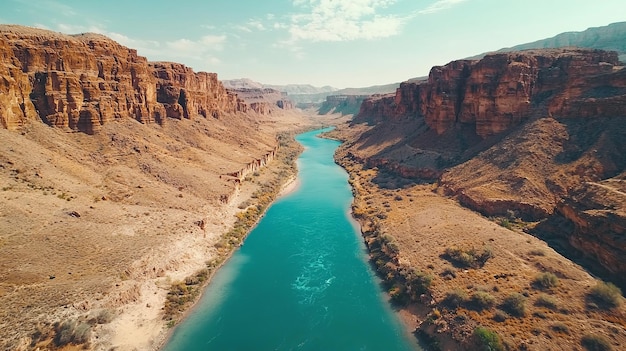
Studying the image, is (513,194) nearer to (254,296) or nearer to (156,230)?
(254,296)

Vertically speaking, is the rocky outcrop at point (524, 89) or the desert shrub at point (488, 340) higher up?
the rocky outcrop at point (524, 89)

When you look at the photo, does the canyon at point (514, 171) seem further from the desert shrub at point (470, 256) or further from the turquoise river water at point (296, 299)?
the turquoise river water at point (296, 299)

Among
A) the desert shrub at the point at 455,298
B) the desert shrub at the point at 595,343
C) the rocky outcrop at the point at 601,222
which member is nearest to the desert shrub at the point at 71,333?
the desert shrub at the point at 455,298

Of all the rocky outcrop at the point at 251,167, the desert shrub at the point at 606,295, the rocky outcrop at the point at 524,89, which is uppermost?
the rocky outcrop at the point at 524,89

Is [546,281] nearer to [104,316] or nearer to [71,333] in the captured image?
[104,316]

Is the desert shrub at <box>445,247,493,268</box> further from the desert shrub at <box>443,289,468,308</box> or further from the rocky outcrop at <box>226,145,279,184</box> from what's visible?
the rocky outcrop at <box>226,145,279,184</box>

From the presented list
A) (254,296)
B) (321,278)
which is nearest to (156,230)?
(254,296)
